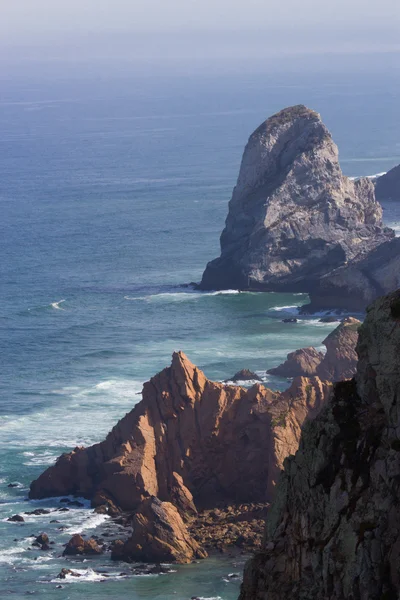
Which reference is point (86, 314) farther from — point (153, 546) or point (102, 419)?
point (153, 546)

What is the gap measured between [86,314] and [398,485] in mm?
103842

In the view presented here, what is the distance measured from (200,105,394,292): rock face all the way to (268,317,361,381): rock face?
114 feet

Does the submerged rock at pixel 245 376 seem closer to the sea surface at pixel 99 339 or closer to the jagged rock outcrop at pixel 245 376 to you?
the jagged rock outcrop at pixel 245 376

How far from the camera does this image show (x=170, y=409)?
7775cm

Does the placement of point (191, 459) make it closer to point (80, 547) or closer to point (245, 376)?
point (80, 547)

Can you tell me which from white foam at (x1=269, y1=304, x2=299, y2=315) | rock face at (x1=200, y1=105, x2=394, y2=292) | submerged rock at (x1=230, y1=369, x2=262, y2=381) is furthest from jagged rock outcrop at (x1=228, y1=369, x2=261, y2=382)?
rock face at (x1=200, y1=105, x2=394, y2=292)

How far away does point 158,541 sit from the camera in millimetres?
66688

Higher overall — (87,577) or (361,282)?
(361,282)

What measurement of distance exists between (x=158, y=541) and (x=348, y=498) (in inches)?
1379

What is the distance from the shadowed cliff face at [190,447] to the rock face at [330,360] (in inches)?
749

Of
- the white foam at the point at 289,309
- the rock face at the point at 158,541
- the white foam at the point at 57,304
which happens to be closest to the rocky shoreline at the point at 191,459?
the rock face at the point at 158,541

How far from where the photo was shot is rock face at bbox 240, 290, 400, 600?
31266 mm

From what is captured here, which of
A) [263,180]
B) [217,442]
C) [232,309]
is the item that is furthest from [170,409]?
[263,180]

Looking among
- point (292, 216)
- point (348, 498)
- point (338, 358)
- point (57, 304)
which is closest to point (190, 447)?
point (338, 358)
